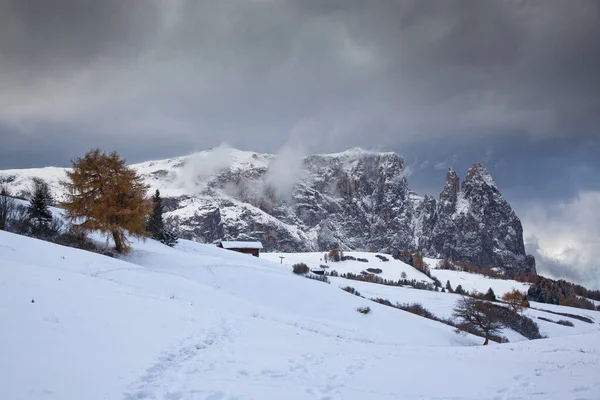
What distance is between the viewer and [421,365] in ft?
38.1

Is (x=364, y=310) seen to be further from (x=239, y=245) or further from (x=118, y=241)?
(x=239, y=245)

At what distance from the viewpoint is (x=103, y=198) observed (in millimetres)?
34188

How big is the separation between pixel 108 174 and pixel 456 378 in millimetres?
34838

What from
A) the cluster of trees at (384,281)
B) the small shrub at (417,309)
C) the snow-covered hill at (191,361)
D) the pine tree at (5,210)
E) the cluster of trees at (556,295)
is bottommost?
the cluster of trees at (384,281)

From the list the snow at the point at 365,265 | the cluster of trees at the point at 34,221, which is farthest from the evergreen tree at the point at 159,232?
the snow at the point at 365,265

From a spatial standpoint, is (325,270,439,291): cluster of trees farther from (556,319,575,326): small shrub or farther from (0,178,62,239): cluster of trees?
(0,178,62,239): cluster of trees

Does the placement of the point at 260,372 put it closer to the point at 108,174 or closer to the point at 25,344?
the point at 25,344

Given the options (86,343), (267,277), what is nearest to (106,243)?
(267,277)

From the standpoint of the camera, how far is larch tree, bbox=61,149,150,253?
3388cm

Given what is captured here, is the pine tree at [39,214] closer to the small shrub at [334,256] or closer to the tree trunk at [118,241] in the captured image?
the tree trunk at [118,241]

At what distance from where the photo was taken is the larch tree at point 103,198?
33.9m

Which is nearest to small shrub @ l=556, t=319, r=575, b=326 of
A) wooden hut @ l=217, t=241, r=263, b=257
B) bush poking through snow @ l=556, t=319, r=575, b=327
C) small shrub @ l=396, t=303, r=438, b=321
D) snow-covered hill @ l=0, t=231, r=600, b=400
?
bush poking through snow @ l=556, t=319, r=575, b=327

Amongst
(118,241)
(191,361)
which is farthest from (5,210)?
(191,361)

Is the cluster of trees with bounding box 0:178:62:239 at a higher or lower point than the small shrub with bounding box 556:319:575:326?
higher
